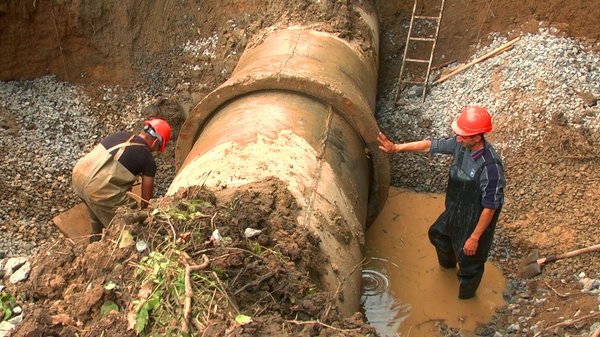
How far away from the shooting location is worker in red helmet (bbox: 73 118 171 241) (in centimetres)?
568

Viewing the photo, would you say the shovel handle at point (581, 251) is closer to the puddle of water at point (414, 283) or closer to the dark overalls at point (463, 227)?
the puddle of water at point (414, 283)

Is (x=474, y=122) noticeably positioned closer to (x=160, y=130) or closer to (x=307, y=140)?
(x=307, y=140)

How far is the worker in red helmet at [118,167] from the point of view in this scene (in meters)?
5.68

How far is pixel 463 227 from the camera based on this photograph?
18.2 ft

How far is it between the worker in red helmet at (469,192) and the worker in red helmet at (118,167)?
214 centimetres

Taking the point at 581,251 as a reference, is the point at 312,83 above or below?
above

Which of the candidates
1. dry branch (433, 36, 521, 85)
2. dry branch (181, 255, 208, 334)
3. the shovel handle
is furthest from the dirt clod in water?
dry branch (433, 36, 521, 85)

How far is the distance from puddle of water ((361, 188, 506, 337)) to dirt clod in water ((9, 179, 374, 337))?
7.26 feet

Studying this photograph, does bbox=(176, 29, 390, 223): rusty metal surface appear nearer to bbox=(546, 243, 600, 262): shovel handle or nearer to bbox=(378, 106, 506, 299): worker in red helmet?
bbox=(378, 106, 506, 299): worker in red helmet

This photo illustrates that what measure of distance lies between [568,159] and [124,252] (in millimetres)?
5333

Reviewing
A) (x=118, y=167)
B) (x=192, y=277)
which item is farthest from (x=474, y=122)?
(x=118, y=167)

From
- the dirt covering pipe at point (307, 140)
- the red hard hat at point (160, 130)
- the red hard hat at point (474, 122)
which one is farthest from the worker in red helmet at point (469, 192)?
the red hard hat at point (160, 130)

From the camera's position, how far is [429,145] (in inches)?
212

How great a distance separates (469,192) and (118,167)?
3.16 meters
